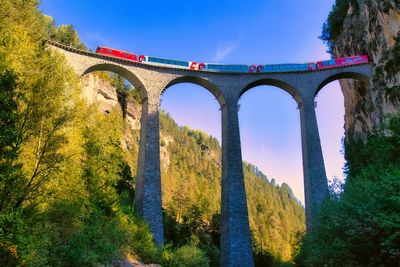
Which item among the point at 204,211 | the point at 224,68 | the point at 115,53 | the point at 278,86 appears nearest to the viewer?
the point at 115,53

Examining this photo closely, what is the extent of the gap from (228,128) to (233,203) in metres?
6.89

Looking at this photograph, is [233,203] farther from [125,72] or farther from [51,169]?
[51,169]

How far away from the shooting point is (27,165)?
13.3 m

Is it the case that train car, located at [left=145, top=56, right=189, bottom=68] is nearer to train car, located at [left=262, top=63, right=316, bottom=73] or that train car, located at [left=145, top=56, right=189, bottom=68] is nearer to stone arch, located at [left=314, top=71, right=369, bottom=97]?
train car, located at [left=262, top=63, right=316, bottom=73]

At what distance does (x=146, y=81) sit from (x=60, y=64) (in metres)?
15.2

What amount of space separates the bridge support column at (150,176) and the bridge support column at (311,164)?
40.4 ft

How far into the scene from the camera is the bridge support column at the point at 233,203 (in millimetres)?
27125

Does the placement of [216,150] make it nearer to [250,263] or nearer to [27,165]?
[250,263]

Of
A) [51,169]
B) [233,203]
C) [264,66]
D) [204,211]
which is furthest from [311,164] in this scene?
[51,169]

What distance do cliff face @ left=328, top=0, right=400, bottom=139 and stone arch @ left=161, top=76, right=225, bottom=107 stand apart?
1373 cm

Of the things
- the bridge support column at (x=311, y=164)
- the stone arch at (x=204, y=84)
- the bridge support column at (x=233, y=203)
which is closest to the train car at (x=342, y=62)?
the bridge support column at (x=311, y=164)

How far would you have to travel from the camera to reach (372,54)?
32.1 meters

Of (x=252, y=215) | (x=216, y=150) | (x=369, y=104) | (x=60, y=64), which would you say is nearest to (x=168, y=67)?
(x=60, y=64)

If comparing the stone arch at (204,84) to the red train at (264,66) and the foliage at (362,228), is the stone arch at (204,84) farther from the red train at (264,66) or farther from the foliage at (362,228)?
the foliage at (362,228)
